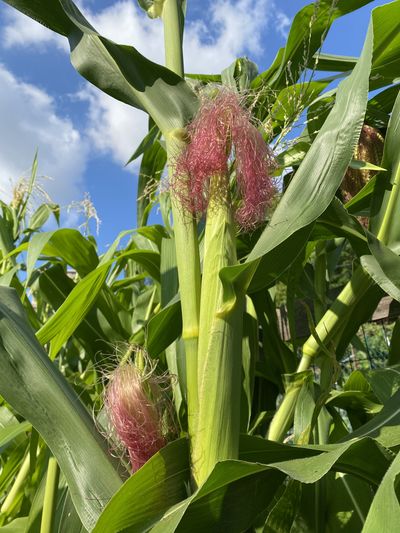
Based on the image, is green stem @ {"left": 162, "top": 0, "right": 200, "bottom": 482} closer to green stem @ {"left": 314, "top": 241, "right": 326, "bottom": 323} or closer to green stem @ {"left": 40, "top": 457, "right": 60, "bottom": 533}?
green stem @ {"left": 40, "top": 457, "right": 60, "bottom": 533}

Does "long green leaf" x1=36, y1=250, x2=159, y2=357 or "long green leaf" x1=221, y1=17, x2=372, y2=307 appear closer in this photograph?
"long green leaf" x1=221, y1=17, x2=372, y2=307

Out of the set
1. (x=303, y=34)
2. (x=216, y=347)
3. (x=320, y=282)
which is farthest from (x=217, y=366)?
(x=303, y=34)

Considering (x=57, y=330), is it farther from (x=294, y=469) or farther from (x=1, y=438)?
(x=294, y=469)

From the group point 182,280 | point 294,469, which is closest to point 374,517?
point 294,469

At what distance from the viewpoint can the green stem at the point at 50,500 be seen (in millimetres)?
562

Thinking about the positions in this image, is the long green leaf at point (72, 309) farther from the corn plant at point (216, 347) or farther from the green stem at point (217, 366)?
the green stem at point (217, 366)

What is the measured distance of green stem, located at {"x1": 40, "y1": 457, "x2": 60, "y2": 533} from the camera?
0.56m

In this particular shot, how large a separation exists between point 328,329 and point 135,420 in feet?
0.86

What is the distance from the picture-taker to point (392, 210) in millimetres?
607

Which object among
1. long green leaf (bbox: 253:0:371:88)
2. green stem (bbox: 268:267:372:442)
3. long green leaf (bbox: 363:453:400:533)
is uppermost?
long green leaf (bbox: 253:0:371:88)

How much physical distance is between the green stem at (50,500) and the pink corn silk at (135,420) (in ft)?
0.54

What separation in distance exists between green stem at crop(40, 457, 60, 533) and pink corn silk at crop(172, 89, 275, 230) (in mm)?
335

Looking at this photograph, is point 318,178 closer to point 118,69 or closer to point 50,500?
point 118,69

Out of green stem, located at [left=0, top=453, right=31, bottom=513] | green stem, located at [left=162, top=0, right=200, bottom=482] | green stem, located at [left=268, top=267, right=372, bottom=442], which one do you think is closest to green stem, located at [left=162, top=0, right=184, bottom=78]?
green stem, located at [left=162, top=0, right=200, bottom=482]
